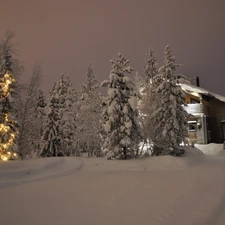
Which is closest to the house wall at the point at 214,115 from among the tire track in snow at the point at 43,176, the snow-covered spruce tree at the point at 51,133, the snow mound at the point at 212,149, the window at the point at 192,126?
the window at the point at 192,126

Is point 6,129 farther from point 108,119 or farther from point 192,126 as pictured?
→ point 192,126

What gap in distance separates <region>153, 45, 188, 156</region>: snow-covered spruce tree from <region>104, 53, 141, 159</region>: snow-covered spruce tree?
90.1 inches

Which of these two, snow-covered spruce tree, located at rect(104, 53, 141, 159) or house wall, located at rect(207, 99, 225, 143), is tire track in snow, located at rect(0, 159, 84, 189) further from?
house wall, located at rect(207, 99, 225, 143)

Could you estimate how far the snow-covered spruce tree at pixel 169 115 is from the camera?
19.9 metres

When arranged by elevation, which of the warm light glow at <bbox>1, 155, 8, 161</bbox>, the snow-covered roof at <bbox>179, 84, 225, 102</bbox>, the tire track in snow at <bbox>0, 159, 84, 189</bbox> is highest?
the snow-covered roof at <bbox>179, 84, 225, 102</bbox>

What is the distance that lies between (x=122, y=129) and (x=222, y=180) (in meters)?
8.90

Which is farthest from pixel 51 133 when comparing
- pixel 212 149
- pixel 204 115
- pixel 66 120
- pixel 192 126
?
pixel 204 115

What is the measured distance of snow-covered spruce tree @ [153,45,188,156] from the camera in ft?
65.2

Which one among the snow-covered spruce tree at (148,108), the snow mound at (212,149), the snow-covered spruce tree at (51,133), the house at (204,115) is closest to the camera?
the snow-covered spruce tree at (148,108)

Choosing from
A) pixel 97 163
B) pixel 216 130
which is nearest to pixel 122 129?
pixel 97 163

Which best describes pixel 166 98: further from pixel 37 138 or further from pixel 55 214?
pixel 55 214

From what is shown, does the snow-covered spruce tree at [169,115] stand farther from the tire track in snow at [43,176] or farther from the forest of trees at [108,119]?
the tire track in snow at [43,176]

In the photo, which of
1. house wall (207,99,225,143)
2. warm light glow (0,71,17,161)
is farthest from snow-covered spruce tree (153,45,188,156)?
house wall (207,99,225,143)

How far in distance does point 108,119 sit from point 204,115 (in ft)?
57.2
